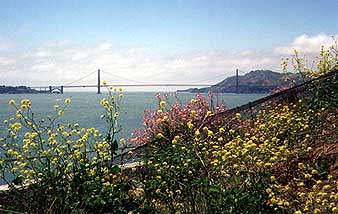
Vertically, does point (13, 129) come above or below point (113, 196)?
above

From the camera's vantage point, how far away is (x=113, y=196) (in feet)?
11.2

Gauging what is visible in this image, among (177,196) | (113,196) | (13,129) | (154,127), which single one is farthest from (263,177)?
(154,127)

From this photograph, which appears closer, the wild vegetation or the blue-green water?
the wild vegetation

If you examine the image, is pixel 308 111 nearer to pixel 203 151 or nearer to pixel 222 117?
pixel 222 117

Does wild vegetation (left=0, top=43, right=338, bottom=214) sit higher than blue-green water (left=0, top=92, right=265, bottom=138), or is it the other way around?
wild vegetation (left=0, top=43, right=338, bottom=214)

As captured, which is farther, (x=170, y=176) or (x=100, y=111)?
(x=100, y=111)

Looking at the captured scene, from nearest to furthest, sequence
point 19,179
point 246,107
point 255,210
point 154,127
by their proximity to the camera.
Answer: point 255,210 < point 19,179 < point 246,107 < point 154,127

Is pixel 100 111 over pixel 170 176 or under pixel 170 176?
under

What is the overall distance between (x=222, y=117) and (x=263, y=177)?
7.76 ft

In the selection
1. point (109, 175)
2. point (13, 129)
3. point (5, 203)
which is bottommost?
point (5, 203)

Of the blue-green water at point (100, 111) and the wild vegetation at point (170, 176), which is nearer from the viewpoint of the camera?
the wild vegetation at point (170, 176)

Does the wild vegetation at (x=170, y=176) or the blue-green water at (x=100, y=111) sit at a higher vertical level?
the wild vegetation at (x=170, y=176)

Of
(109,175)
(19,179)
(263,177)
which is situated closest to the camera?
(263,177)

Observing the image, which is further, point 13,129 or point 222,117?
point 222,117
